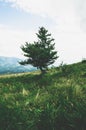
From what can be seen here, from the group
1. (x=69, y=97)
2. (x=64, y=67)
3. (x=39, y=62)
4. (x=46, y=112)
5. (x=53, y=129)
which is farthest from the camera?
(x=39, y=62)

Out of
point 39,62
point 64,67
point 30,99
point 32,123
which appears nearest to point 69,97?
point 30,99

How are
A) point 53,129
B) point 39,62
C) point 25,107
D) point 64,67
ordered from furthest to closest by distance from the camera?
point 39,62 → point 64,67 → point 25,107 → point 53,129

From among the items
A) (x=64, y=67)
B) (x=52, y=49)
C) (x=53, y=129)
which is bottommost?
(x=53, y=129)

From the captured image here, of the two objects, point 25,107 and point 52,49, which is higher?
point 52,49

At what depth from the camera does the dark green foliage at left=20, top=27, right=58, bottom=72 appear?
1453 inches

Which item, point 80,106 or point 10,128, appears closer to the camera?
point 10,128

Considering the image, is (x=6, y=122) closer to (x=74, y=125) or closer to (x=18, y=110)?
(x=18, y=110)

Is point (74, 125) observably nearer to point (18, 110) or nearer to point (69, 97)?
point (18, 110)

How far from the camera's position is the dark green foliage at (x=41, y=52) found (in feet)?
121

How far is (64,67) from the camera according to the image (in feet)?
52.7

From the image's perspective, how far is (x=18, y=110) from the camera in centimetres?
412

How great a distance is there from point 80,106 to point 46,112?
0.59m

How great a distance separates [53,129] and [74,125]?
33 centimetres

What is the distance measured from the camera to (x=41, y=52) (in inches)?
1471
